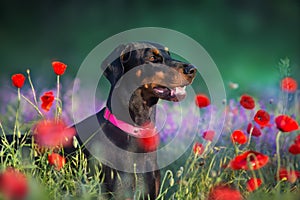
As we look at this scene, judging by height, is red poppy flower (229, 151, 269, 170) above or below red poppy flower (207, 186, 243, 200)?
above

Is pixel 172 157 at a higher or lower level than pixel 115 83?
lower

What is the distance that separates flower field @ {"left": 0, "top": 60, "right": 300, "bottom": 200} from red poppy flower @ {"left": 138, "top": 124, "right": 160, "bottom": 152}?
25 centimetres

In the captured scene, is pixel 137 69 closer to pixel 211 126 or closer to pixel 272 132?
pixel 211 126

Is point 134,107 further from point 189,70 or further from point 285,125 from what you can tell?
point 285,125

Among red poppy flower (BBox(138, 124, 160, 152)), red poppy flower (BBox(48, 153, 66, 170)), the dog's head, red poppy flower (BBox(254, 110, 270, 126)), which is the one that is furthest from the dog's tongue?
red poppy flower (BBox(48, 153, 66, 170))

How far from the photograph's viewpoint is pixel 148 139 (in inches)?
137

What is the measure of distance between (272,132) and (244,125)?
0.33 metres

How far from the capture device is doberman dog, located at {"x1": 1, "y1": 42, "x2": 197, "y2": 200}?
3309 millimetres

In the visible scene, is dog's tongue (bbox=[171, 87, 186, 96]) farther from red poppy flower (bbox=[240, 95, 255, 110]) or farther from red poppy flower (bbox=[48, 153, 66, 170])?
red poppy flower (bbox=[48, 153, 66, 170])

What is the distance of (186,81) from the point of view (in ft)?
11.3

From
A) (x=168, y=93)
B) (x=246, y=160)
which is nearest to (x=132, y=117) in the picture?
(x=168, y=93)

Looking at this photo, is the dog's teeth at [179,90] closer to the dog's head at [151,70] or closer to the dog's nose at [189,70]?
Answer: the dog's head at [151,70]

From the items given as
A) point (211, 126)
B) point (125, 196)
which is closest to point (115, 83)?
point (125, 196)

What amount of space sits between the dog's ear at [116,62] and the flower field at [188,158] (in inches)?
15.5
